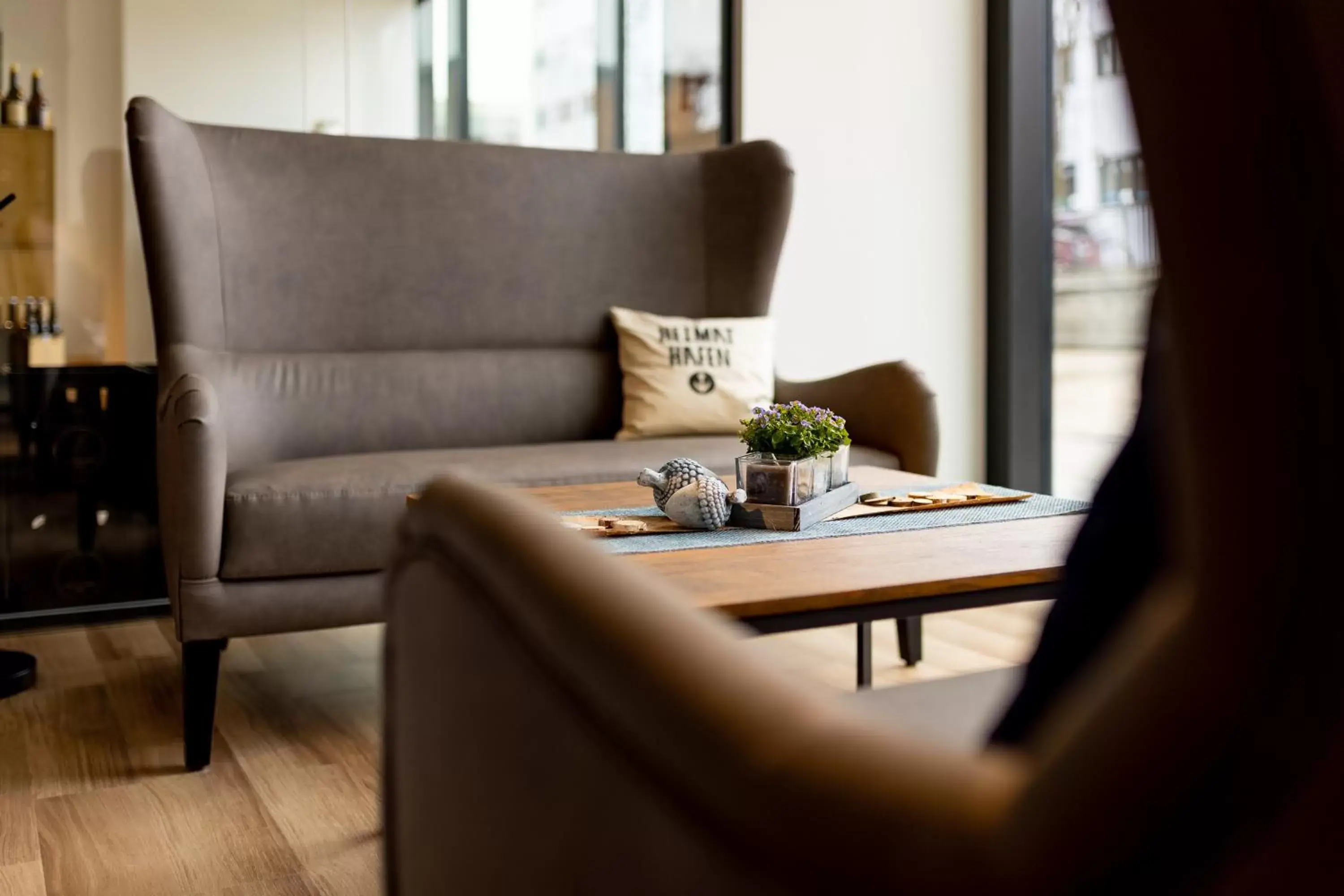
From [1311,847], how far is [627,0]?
3863 millimetres

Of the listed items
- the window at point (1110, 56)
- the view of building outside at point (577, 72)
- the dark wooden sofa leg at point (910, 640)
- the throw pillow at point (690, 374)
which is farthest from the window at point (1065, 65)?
the window at point (1110, 56)

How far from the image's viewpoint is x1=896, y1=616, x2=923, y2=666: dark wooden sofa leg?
2.79 meters

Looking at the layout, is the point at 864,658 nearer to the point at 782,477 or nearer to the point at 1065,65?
the point at 782,477

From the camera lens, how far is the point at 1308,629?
308 mm

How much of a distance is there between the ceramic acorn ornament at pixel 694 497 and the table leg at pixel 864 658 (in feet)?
2.39

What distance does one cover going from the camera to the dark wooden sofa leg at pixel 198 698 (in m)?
2.13

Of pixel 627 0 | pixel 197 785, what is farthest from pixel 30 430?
pixel 627 0

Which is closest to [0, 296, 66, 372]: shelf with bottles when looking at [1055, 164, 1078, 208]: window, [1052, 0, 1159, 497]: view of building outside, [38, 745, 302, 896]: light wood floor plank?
[38, 745, 302, 896]: light wood floor plank

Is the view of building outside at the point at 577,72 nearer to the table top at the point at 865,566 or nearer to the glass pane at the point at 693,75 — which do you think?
the glass pane at the point at 693,75

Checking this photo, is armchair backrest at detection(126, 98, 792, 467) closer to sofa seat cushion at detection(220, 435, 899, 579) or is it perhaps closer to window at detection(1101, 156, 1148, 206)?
sofa seat cushion at detection(220, 435, 899, 579)

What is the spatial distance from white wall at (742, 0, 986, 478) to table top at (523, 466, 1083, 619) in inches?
87.0

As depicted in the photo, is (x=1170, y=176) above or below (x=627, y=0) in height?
below

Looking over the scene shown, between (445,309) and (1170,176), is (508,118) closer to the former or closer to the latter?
(445,309)

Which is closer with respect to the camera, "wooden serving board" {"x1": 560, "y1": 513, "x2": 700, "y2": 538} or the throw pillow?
"wooden serving board" {"x1": 560, "y1": 513, "x2": 700, "y2": 538}
